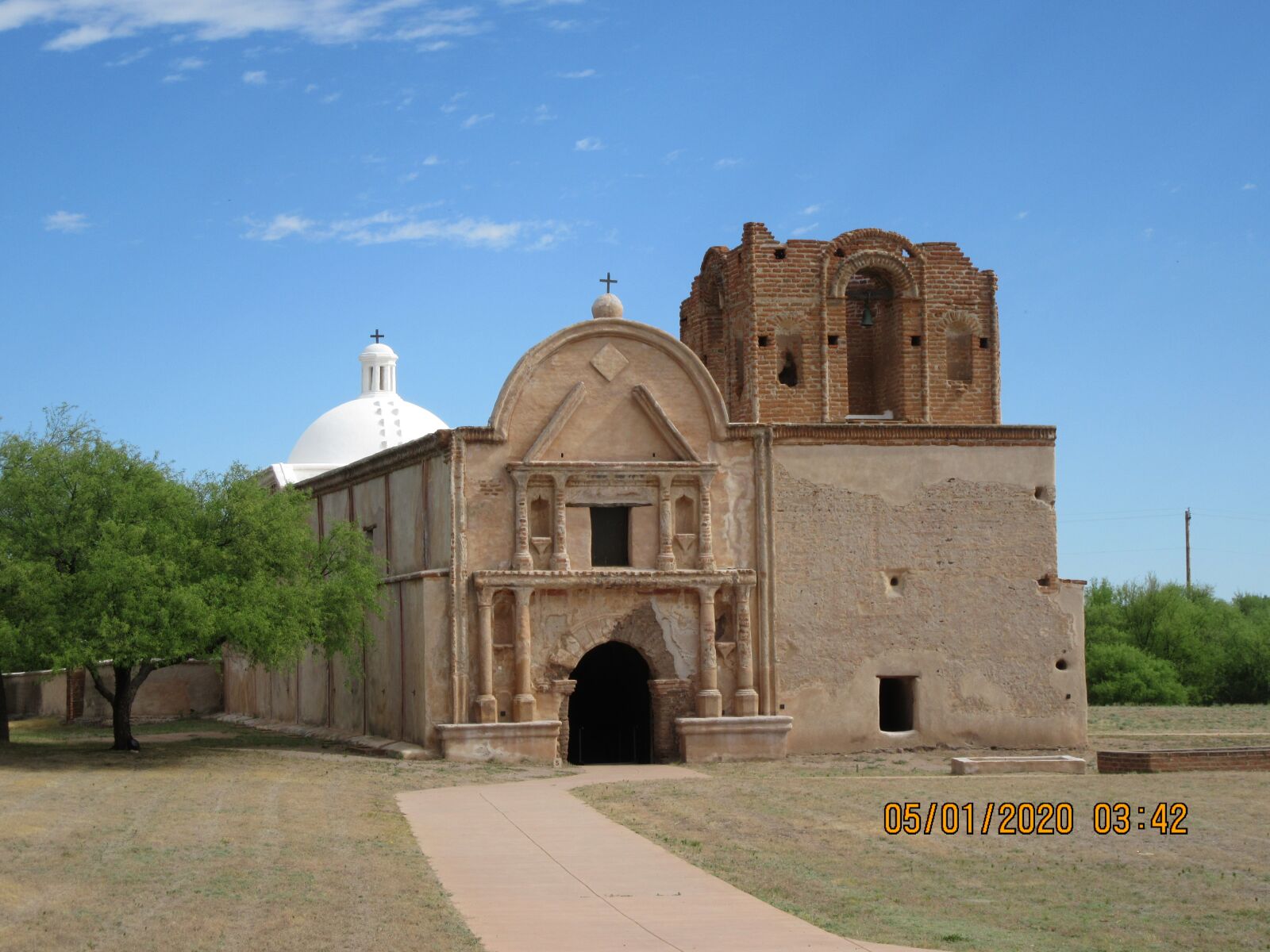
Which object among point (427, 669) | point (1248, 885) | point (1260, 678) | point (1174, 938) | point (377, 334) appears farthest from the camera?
point (1260, 678)

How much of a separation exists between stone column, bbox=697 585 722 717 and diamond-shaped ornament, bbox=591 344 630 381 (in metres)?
3.78

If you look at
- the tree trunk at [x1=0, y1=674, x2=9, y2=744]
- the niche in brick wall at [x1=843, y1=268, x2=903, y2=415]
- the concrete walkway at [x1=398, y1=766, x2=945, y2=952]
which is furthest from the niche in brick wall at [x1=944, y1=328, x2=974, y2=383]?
the tree trunk at [x1=0, y1=674, x2=9, y2=744]

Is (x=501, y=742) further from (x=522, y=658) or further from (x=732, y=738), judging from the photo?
(x=732, y=738)

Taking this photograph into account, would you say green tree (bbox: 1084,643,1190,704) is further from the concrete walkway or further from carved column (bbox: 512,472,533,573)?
the concrete walkway

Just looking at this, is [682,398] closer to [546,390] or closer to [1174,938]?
[546,390]

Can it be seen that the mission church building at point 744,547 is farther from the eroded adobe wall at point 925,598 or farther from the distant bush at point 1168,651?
the distant bush at point 1168,651

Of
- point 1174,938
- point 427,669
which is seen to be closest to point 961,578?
point 427,669

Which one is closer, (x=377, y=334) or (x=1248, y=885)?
(x=1248, y=885)

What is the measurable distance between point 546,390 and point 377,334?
17471 mm

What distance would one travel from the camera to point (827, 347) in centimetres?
2834

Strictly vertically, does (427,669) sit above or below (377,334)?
below

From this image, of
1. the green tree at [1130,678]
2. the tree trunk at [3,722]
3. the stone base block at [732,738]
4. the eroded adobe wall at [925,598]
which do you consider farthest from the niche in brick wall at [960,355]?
the green tree at [1130,678]

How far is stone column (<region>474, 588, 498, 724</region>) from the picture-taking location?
25.2 metres

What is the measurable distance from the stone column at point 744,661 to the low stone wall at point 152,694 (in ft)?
50.2
